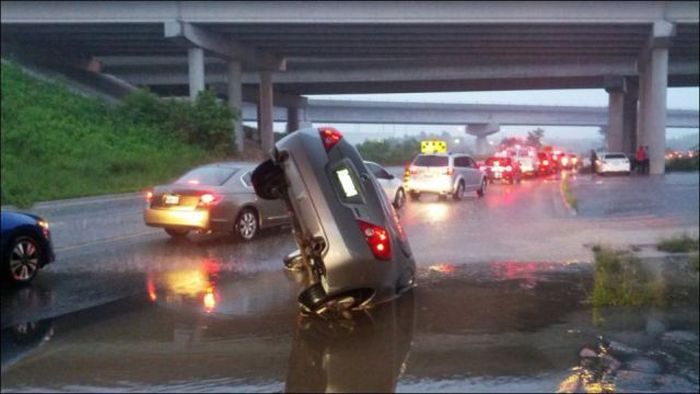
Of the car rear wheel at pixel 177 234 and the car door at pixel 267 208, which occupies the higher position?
the car door at pixel 267 208

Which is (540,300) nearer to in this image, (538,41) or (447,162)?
(447,162)

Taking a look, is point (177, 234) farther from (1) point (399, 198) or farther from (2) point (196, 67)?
(2) point (196, 67)

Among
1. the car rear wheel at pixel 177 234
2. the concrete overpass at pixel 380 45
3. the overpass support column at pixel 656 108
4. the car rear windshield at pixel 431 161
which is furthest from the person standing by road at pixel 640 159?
the car rear wheel at pixel 177 234

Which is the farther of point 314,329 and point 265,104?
point 265,104

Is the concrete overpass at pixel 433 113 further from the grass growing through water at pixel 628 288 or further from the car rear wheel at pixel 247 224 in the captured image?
the grass growing through water at pixel 628 288

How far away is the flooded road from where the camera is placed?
640 cm

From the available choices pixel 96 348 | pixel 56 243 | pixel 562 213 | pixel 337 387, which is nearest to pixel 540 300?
pixel 337 387

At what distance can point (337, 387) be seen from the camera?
243 inches

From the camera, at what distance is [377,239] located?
8.14 meters

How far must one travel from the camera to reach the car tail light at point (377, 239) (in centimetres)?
806

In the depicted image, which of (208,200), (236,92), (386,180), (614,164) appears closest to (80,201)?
(386,180)

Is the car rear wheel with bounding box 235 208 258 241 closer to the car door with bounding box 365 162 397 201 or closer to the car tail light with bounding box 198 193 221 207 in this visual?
the car tail light with bounding box 198 193 221 207

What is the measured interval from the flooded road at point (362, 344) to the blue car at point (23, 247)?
179 cm

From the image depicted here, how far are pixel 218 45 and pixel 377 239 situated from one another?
43406 millimetres
